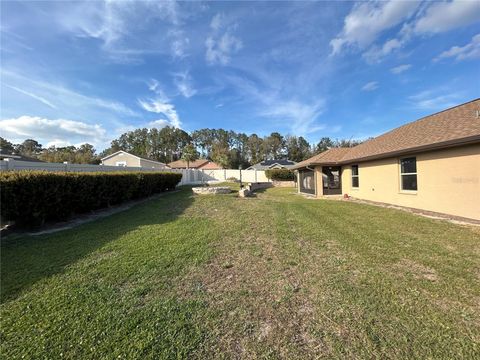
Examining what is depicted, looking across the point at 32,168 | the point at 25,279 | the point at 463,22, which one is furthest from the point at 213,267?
the point at 463,22

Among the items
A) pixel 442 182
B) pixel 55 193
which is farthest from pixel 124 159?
pixel 442 182

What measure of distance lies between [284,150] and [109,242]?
63.4m

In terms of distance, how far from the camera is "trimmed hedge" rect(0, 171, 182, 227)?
5.44 m

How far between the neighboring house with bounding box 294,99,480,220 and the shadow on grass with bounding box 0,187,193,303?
9.27 m

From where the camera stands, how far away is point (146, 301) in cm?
293

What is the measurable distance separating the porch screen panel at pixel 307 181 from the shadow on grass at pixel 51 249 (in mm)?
11332

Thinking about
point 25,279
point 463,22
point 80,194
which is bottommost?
point 25,279

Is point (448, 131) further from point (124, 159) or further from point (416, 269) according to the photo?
point (124, 159)

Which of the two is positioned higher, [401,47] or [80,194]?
[401,47]

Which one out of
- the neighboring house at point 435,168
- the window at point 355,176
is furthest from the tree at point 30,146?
the neighboring house at point 435,168

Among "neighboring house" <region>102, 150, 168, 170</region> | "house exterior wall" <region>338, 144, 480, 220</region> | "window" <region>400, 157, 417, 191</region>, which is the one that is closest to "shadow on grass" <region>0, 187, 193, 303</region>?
"house exterior wall" <region>338, 144, 480, 220</region>

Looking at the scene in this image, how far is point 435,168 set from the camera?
8.13 meters

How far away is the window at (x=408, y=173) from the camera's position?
924 cm

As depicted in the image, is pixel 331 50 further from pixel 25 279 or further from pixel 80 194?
pixel 25 279
